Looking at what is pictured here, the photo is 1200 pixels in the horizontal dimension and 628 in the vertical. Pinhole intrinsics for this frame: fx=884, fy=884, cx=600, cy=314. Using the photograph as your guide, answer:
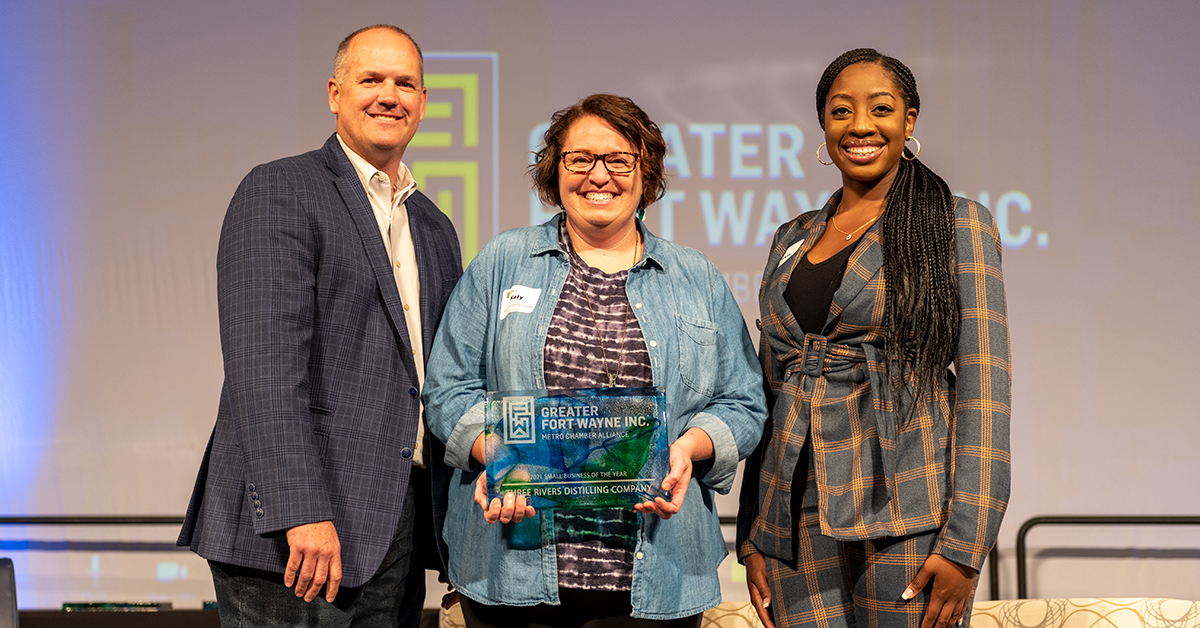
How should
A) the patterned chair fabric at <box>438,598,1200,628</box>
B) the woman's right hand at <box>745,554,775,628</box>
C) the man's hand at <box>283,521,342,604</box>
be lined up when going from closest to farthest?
the man's hand at <box>283,521,342,604</box> → the woman's right hand at <box>745,554,775,628</box> → the patterned chair fabric at <box>438,598,1200,628</box>

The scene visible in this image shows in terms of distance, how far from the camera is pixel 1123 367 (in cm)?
361

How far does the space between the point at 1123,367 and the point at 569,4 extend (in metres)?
2.72

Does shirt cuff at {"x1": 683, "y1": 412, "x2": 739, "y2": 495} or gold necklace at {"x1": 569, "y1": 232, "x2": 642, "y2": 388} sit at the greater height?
gold necklace at {"x1": 569, "y1": 232, "x2": 642, "y2": 388}

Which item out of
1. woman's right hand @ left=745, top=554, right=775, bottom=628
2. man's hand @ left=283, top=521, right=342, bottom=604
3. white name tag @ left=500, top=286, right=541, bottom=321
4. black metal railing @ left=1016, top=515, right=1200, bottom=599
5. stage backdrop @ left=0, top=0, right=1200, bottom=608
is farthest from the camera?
stage backdrop @ left=0, top=0, right=1200, bottom=608

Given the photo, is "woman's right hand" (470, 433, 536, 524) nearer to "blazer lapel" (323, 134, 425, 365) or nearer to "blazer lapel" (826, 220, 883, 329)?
"blazer lapel" (323, 134, 425, 365)

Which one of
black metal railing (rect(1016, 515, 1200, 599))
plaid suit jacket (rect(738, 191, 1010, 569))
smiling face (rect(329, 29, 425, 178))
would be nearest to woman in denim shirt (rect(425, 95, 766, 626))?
plaid suit jacket (rect(738, 191, 1010, 569))

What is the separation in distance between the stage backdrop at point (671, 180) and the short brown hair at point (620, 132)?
176 cm

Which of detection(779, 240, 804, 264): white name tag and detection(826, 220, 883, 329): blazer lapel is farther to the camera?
detection(779, 240, 804, 264): white name tag

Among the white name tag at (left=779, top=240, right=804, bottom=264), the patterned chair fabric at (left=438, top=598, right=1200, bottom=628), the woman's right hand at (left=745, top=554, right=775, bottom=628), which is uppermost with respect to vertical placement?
the white name tag at (left=779, top=240, right=804, bottom=264)

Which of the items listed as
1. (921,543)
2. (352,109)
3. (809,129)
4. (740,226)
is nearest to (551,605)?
(921,543)

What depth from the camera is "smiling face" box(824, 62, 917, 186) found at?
1780mm

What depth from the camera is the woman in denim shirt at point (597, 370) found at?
64.8 inches

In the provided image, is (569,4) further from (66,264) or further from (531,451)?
(531,451)

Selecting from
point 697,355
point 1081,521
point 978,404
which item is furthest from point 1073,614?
point 697,355
